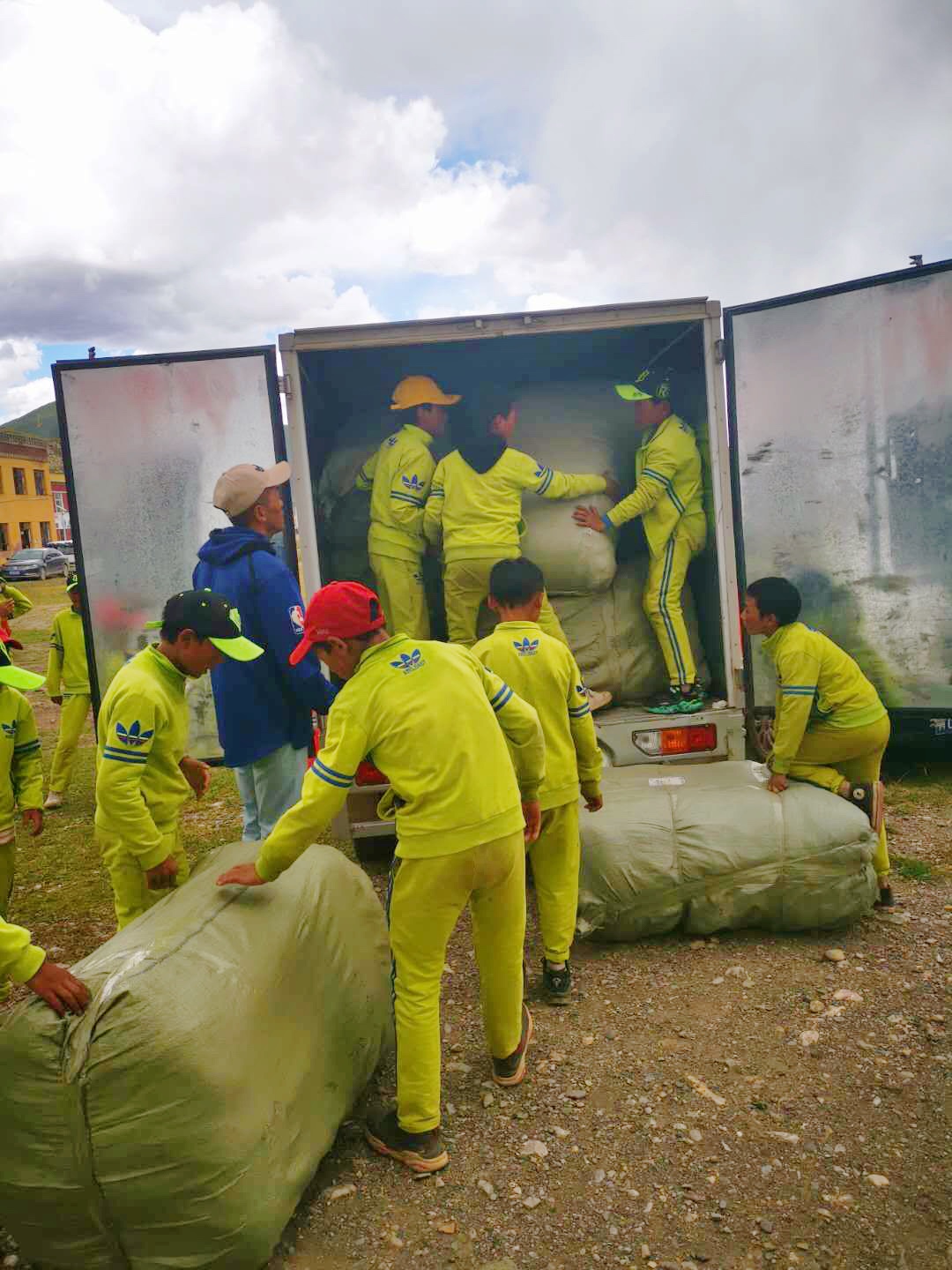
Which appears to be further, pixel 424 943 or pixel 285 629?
pixel 285 629

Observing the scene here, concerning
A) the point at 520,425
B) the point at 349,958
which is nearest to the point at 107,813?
the point at 349,958

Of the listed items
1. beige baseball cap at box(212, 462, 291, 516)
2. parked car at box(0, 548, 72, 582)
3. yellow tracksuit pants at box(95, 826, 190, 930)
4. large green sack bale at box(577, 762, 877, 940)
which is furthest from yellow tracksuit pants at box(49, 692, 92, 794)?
parked car at box(0, 548, 72, 582)

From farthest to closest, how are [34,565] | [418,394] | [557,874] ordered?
[34,565], [418,394], [557,874]

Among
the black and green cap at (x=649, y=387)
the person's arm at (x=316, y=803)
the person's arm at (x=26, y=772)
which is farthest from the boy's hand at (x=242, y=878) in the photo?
the black and green cap at (x=649, y=387)

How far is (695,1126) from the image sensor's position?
2.51 m

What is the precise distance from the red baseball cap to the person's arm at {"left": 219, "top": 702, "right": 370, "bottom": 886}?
0.19m

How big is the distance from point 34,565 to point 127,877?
29.7 m

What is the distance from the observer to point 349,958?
8.55ft

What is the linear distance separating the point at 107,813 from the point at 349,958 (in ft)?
2.61

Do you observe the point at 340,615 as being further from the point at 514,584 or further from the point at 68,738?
the point at 68,738

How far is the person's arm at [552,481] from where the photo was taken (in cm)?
461

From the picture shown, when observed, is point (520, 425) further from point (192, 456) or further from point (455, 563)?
point (192, 456)

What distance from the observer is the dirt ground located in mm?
2131

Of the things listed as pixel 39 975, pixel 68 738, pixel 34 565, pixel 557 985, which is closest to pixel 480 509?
pixel 557 985
